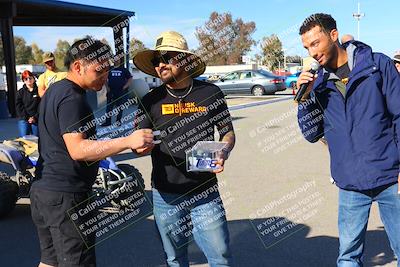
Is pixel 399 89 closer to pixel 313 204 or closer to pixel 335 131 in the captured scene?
pixel 335 131

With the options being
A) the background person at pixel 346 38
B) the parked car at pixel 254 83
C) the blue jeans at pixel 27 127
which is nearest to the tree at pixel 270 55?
the parked car at pixel 254 83

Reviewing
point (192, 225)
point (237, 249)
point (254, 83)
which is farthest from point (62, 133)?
point (254, 83)

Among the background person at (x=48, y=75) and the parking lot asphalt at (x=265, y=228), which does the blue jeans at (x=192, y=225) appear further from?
the background person at (x=48, y=75)

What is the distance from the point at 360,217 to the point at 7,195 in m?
4.04

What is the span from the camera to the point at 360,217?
118 inches

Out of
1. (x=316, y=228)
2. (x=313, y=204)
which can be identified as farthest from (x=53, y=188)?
(x=313, y=204)

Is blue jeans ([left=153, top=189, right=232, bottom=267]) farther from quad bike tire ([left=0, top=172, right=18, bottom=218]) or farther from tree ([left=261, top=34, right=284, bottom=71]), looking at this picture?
tree ([left=261, top=34, right=284, bottom=71])

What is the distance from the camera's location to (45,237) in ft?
9.42

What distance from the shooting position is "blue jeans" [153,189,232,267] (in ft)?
9.71

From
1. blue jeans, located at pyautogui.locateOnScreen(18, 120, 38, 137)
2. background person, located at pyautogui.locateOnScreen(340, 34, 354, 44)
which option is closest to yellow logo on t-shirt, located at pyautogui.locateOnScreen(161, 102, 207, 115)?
background person, located at pyautogui.locateOnScreen(340, 34, 354, 44)

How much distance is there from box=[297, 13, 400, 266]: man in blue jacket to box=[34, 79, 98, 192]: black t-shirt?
1.32 metres

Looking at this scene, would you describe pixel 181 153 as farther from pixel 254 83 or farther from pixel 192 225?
pixel 254 83

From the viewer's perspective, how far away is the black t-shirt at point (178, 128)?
298cm

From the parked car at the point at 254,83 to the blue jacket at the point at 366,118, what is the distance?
75.5 feet
